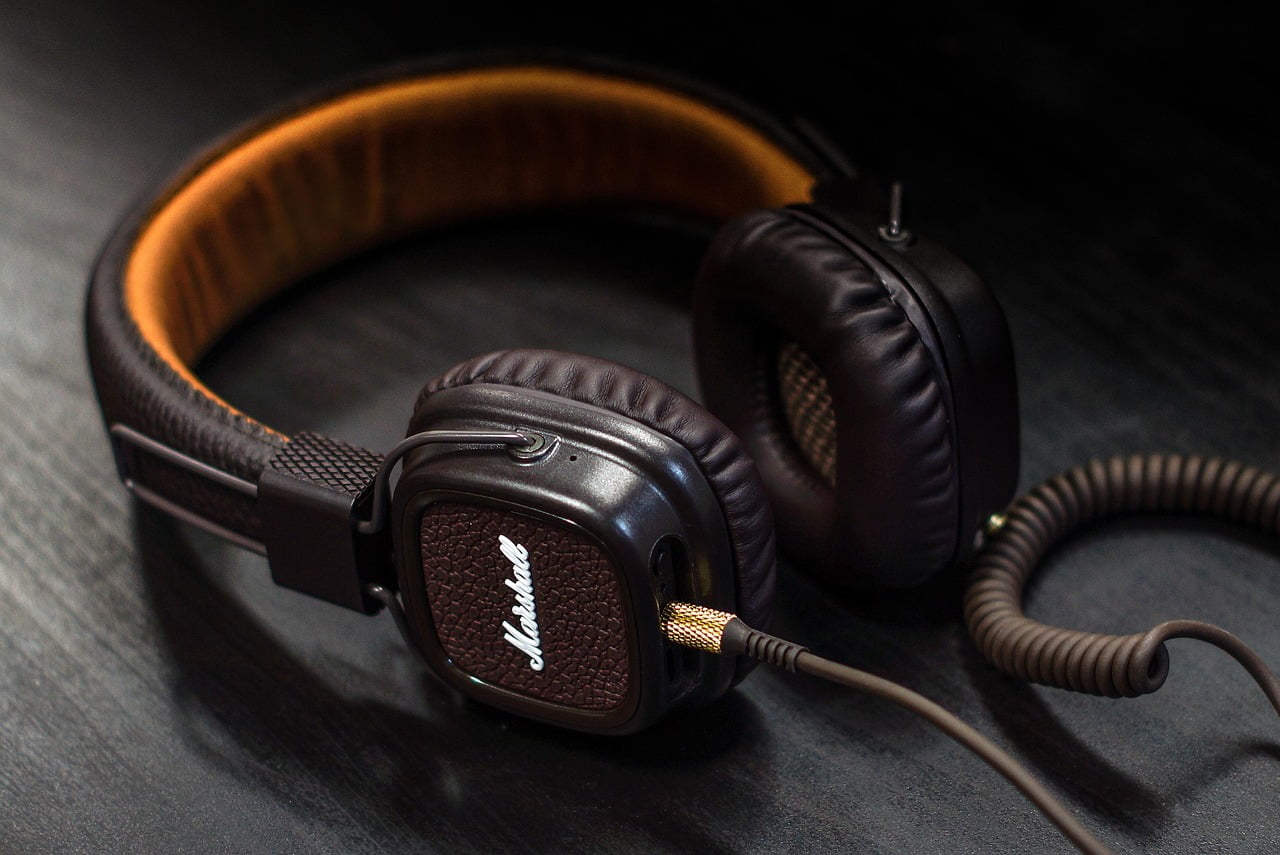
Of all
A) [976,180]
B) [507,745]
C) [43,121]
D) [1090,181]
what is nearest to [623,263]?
[976,180]

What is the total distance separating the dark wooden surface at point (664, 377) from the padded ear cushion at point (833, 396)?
10cm

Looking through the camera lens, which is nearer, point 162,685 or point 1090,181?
point 162,685

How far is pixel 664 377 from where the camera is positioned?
147 cm

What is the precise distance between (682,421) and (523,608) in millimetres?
174

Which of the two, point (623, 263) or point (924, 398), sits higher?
point (924, 398)

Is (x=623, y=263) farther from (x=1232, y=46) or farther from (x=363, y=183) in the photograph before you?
(x=1232, y=46)

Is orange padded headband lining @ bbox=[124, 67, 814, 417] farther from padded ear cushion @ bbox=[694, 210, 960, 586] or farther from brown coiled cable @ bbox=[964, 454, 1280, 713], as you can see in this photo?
brown coiled cable @ bbox=[964, 454, 1280, 713]

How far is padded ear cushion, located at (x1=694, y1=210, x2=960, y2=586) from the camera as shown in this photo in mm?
1045

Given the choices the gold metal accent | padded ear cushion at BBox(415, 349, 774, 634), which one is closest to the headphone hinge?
padded ear cushion at BBox(415, 349, 774, 634)

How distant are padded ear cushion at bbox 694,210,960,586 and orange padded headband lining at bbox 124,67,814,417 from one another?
26 centimetres

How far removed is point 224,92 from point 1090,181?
115 centimetres

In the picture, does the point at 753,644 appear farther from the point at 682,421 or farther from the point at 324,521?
the point at 324,521

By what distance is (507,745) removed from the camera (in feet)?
3.60

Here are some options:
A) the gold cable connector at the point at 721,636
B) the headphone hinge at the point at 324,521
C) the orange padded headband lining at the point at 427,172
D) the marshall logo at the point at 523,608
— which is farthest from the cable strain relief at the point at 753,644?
the orange padded headband lining at the point at 427,172
